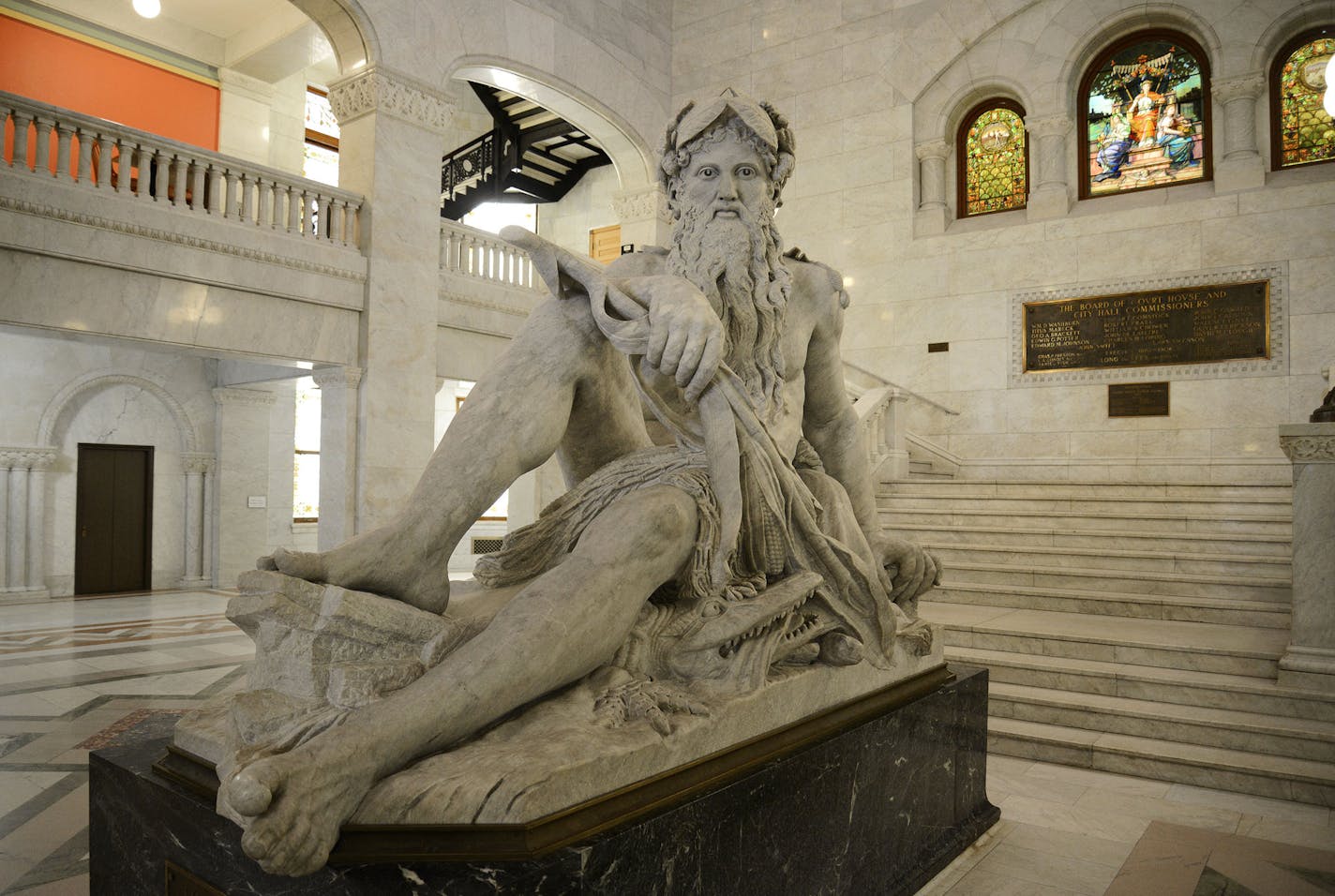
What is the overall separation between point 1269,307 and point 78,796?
10682 mm

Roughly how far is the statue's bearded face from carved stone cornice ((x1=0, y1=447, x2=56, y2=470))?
1094 cm

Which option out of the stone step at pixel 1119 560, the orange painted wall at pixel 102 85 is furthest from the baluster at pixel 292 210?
the stone step at pixel 1119 560

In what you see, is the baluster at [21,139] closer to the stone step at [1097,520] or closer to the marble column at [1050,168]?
the stone step at [1097,520]

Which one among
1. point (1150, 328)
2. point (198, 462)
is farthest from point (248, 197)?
point (1150, 328)

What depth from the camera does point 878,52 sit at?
11.5 meters

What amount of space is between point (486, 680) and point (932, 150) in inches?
441

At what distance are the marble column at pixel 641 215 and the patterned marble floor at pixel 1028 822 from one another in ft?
27.8

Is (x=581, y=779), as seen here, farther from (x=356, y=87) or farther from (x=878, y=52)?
(x=878, y=52)

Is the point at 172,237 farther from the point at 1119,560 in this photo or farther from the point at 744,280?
the point at 1119,560

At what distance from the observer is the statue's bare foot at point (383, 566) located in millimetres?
1588

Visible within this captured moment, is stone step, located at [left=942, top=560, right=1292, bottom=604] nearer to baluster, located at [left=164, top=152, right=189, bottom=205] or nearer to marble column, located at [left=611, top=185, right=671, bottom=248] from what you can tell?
baluster, located at [left=164, top=152, right=189, bottom=205]

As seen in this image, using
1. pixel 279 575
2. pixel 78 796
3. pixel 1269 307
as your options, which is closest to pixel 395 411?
pixel 78 796

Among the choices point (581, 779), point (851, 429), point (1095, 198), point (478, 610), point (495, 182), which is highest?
point (495, 182)

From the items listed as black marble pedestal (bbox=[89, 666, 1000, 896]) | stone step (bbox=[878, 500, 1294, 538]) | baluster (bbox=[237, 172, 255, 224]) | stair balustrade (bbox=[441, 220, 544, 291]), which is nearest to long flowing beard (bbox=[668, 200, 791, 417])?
black marble pedestal (bbox=[89, 666, 1000, 896])
